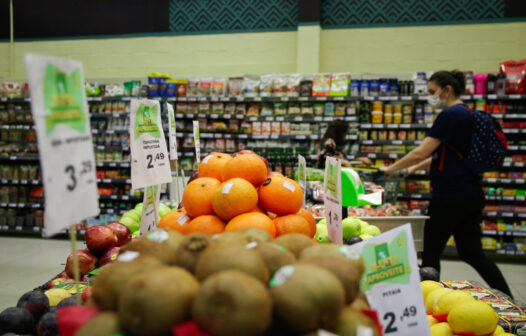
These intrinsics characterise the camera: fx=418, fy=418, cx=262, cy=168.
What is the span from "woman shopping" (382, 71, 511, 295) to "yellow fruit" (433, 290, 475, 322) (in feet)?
4.46

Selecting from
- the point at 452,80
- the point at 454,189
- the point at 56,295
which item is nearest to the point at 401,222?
the point at 454,189

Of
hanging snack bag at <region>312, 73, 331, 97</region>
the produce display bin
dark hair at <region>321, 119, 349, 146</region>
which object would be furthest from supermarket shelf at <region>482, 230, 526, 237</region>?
the produce display bin

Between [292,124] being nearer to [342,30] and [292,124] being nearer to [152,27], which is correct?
[342,30]

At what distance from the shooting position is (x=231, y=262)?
0.89 meters

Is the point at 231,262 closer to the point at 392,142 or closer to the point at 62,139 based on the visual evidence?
the point at 62,139

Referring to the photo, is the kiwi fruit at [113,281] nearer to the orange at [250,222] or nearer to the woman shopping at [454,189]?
the orange at [250,222]

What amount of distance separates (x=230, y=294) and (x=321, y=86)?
222 inches

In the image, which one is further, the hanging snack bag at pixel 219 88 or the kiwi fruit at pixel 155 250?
the hanging snack bag at pixel 219 88

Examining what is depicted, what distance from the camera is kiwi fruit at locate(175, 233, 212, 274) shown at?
99cm

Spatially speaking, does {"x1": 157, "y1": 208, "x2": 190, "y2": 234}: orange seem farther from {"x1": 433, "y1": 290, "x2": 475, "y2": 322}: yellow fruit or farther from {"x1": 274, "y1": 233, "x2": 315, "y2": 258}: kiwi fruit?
{"x1": 433, "y1": 290, "x2": 475, "y2": 322}: yellow fruit

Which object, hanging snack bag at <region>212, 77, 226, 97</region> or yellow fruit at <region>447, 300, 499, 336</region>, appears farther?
hanging snack bag at <region>212, 77, 226, 97</region>

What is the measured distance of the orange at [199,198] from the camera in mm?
1701

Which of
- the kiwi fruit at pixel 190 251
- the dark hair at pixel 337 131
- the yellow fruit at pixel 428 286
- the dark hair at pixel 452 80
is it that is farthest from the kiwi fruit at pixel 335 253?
the dark hair at pixel 337 131

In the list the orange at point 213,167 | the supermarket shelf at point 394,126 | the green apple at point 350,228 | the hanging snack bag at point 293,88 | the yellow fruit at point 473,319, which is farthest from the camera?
the hanging snack bag at point 293,88
